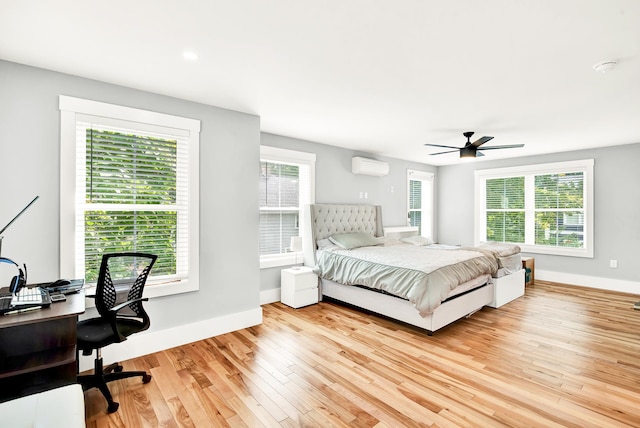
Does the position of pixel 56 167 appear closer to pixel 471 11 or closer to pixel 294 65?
pixel 294 65

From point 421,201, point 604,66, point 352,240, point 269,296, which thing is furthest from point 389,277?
Result: point 421,201

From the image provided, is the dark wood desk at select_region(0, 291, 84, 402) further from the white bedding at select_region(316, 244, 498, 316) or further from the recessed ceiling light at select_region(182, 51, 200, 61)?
the white bedding at select_region(316, 244, 498, 316)

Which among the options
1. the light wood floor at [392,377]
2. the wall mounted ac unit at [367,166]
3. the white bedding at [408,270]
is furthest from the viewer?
the wall mounted ac unit at [367,166]

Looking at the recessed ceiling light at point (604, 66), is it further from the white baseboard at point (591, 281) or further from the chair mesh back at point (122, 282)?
the white baseboard at point (591, 281)

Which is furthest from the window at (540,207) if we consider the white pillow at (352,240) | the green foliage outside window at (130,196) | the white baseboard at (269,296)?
the green foliage outside window at (130,196)

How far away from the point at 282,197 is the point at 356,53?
109 inches

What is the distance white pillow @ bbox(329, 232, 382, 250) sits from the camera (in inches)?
181

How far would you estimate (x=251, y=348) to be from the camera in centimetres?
297

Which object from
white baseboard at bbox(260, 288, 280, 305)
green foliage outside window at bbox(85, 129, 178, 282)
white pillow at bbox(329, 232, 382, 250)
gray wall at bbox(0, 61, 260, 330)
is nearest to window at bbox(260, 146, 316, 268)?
white baseboard at bbox(260, 288, 280, 305)

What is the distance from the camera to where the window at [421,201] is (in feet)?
22.5

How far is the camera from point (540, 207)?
591cm

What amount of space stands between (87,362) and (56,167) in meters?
1.63

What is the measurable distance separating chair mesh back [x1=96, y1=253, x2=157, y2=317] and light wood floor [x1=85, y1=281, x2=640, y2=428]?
2.02ft

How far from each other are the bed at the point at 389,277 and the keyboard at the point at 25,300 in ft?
9.75
